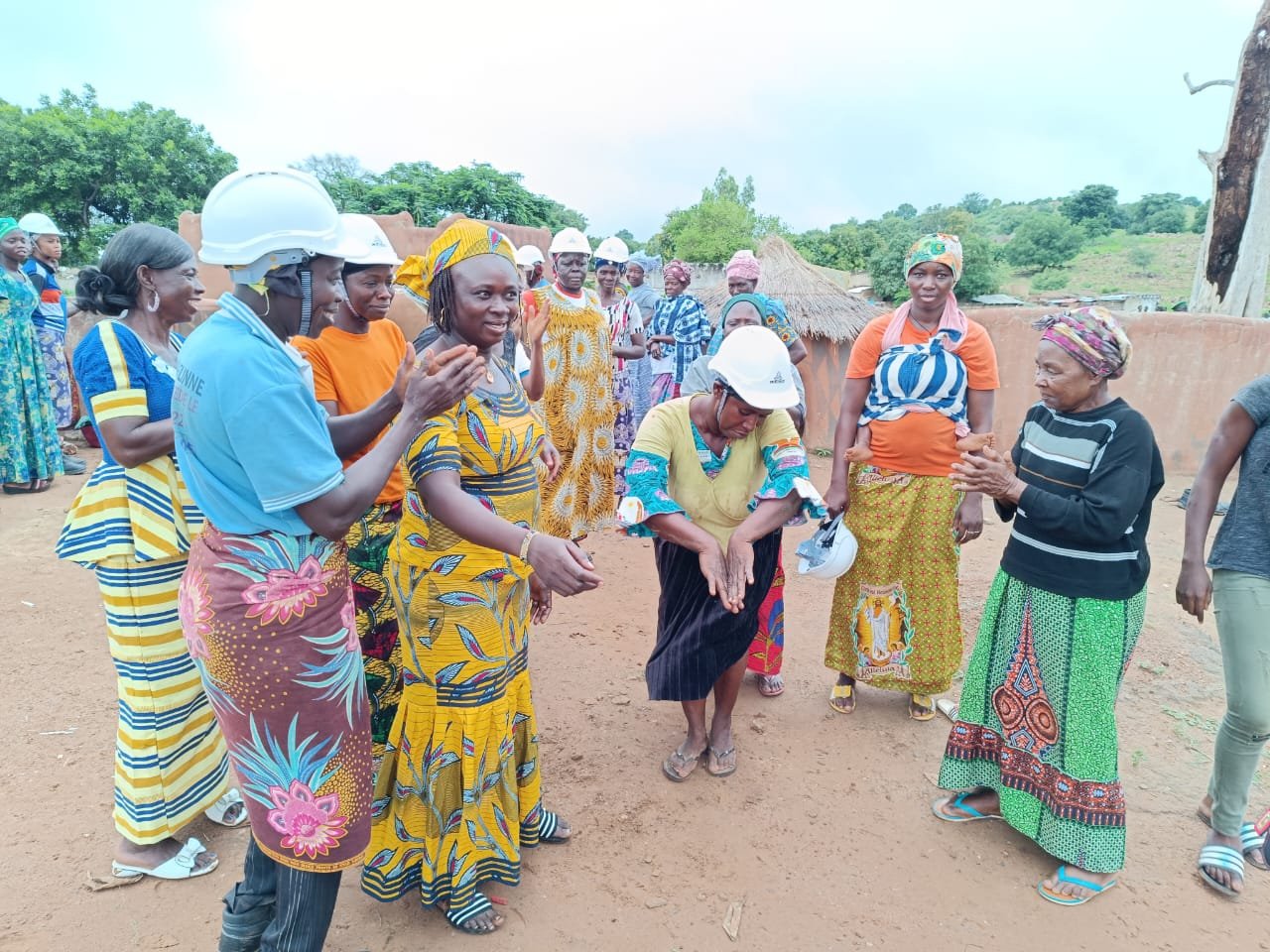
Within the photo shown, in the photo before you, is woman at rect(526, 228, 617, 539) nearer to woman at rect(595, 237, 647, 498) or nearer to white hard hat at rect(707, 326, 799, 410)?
woman at rect(595, 237, 647, 498)

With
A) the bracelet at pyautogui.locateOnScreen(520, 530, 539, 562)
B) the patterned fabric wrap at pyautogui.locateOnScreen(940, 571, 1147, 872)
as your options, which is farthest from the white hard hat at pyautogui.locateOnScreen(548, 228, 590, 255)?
the bracelet at pyautogui.locateOnScreen(520, 530, 539, 562)

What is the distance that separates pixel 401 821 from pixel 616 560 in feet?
11.6

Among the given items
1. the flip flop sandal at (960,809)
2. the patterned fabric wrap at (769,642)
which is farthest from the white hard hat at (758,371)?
the flip flop sandal at (960,809)

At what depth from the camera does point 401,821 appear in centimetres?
234

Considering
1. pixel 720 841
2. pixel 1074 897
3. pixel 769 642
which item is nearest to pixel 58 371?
pixel 769 642

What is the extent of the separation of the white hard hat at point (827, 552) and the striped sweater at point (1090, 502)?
28.8 inches

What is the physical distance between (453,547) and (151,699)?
1.28 m

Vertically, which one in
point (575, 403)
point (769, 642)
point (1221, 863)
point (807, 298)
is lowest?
point (1221, 863)

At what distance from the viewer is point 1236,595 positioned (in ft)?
8.54

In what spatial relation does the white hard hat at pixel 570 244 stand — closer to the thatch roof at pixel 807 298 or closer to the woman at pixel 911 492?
the woman at pixel 911 492

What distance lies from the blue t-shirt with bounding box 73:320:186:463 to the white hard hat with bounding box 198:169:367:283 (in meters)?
0.92

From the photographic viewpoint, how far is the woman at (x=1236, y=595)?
256 cm

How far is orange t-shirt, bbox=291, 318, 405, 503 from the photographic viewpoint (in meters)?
2.54

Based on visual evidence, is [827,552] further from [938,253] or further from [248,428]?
[248,428]
